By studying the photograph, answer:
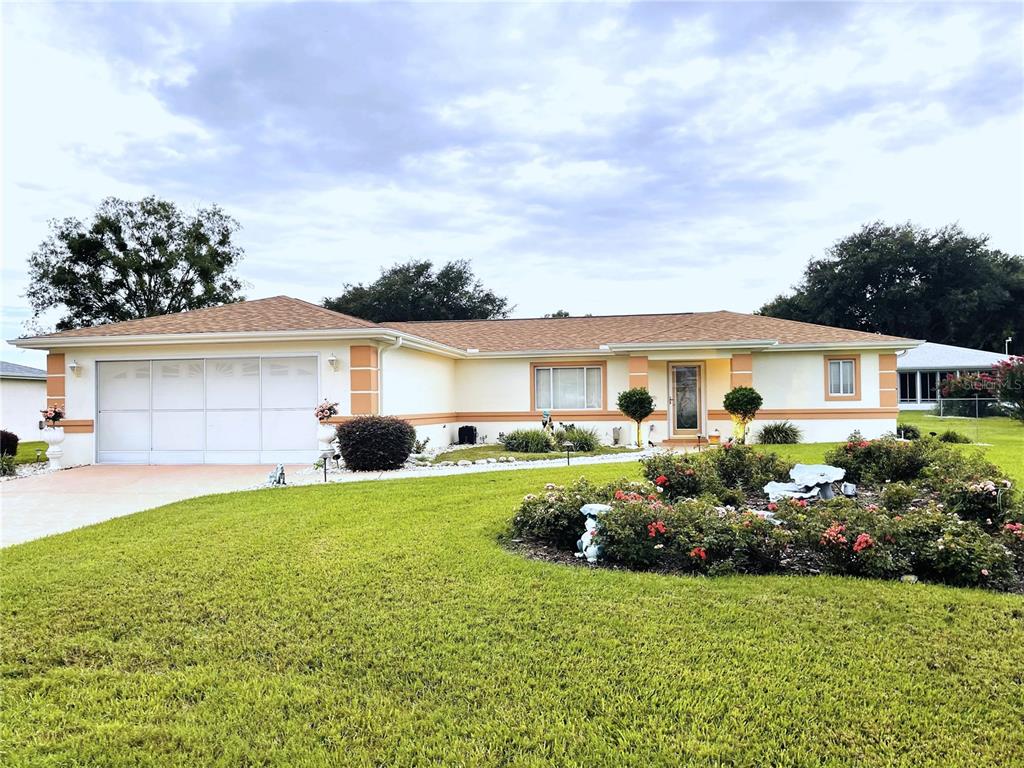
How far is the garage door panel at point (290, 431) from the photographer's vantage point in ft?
44.1

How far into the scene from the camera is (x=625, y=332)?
763 inches

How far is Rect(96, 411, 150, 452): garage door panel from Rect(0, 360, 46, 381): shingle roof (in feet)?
39.3

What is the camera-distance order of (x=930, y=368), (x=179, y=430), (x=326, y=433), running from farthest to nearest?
(x=930, y=368) < (x=179, y=430) < (x=326, y=433)

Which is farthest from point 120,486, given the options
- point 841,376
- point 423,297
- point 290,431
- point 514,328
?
point 423,297

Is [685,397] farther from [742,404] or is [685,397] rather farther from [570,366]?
[570,366]

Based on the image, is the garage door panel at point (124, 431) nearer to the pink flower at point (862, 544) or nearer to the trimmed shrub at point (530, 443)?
the trimmed shrub at point (530, 443)

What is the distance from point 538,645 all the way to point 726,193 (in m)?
17.8

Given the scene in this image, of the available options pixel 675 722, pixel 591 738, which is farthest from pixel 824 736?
pixel 591 738

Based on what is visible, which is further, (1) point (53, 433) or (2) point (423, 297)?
(2) point (423, 297)

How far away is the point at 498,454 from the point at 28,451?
14833 mm

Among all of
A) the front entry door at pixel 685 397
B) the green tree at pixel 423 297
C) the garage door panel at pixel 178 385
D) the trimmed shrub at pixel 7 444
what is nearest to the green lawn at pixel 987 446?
the front entry door at pixel 685 397

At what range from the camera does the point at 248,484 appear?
10.4 meters

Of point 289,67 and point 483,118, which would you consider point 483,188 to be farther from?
point 289,67

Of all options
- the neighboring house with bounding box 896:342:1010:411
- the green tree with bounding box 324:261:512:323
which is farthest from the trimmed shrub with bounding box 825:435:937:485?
the green tree with bounding box 324:261:512:323
